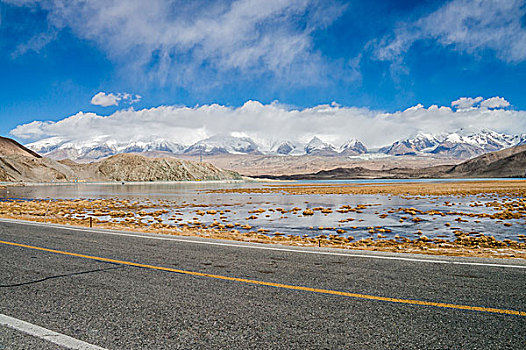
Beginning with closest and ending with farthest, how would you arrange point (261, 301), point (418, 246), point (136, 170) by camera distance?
1. point (261, 301)
2. point (418, 246)
3. point (136, 170)

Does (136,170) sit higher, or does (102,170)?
(102,170)

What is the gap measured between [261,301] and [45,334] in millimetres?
3126

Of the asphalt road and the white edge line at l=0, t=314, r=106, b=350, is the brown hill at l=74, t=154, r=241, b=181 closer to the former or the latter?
the asphalt road

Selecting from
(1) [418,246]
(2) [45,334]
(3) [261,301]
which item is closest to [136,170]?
(1) [418,246]

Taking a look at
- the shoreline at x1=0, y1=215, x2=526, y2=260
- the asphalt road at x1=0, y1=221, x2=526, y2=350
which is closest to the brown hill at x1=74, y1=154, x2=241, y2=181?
the shoreline at x1=0, y1=215, x2=526, y2=260

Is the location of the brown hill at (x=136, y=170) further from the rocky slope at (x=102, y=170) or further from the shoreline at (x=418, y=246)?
the shoreline at (x=418, y=246)

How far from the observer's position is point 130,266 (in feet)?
28.9

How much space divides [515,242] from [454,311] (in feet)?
43.4

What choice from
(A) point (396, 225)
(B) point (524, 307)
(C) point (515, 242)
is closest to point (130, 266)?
(B) point (524, 307)

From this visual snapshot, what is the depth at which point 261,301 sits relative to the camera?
6258 millimetres

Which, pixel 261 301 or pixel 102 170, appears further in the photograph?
pixel 102 170

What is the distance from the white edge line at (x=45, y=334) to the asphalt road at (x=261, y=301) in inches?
4.0

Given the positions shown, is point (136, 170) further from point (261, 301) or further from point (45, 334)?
point (45, 334)

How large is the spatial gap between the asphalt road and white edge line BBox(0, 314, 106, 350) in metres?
0.10
